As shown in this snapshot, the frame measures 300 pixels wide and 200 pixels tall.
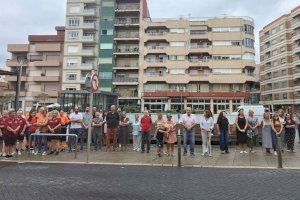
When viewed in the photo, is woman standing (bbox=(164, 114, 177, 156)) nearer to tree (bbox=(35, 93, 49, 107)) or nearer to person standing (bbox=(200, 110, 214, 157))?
person standing (bbox=(200, 110, 214, 157))

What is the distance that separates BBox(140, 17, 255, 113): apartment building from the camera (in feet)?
216

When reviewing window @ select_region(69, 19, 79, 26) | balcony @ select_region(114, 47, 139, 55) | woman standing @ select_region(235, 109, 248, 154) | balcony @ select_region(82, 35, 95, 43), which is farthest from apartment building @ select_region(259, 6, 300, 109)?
woman standing @ select_region(235, 109, 248, 154)

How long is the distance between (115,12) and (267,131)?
5944 cm

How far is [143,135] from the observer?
52.6 feet

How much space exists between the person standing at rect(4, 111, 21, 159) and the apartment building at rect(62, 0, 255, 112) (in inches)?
1965

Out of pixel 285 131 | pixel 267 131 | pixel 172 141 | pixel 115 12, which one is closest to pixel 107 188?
pixel 172 141

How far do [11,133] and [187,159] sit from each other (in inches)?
263

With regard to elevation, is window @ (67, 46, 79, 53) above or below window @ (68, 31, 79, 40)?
below

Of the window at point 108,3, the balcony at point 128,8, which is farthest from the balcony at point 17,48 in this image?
the balcony at point 128,8

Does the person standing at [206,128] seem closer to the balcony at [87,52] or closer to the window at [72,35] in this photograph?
the balcony at [87,52]

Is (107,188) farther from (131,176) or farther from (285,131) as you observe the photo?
(285,131)

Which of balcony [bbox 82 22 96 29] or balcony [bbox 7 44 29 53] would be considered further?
balcony [bbox 7 44 29 53]

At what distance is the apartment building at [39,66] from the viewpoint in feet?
233

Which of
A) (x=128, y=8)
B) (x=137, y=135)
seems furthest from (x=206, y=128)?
(x=128, y=8)
